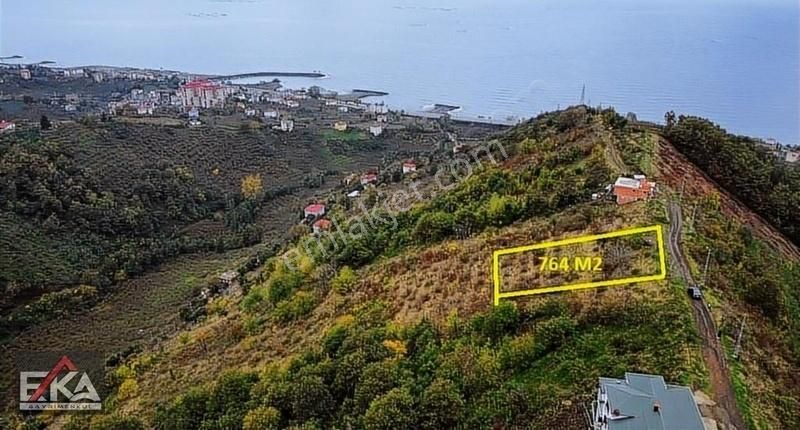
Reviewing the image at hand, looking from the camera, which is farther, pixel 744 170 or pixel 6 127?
pixel 6 127

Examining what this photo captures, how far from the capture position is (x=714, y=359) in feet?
23.2

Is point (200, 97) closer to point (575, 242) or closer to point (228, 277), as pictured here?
point (228, 277)

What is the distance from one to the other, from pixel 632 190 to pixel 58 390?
513 inches

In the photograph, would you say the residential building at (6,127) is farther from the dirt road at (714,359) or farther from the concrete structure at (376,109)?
the dirt road at (714,359)

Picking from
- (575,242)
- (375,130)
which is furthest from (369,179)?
(575,242)

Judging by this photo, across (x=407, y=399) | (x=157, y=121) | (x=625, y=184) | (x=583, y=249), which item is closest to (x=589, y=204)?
(x=625, y=184)

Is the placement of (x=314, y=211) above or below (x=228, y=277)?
above

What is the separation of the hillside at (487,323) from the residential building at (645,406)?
75 cm

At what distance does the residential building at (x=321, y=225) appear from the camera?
19320 mm

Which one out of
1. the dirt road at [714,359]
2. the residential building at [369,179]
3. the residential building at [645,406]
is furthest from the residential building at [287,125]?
the residential building at [645,406]

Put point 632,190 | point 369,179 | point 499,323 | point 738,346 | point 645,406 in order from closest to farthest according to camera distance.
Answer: point 645,406, point 738,346, point 499,323, point 632,190, point 369,179

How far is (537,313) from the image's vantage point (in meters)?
8.38

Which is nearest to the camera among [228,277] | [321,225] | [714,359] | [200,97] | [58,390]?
[714,359]

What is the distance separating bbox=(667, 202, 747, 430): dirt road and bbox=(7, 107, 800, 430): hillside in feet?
0.11
